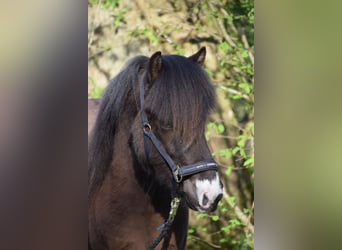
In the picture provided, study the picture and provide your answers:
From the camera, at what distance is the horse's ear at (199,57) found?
234cm

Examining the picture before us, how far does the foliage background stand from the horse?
13cm

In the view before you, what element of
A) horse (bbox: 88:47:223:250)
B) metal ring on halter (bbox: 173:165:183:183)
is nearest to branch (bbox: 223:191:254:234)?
horse (bbox: 88:47:223:250)

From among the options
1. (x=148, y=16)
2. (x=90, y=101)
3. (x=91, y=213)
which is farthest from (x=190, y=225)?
(x=148, y=16)

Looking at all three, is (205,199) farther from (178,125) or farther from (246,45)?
(246,45)

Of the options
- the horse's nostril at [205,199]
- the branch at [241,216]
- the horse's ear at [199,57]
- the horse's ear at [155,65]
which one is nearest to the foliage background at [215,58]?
the branch at [241,216]

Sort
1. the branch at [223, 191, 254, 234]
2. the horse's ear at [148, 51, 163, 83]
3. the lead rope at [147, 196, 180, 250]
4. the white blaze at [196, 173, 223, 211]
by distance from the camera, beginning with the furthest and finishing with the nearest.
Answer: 1. the branch at [223, 191, 254, 234]
2. the lead rope at [147, 196, 180, 250]
3. the horse's ear at [148, 51, 163, 83]
4. the white blaze at [196, 173, 223, 211]

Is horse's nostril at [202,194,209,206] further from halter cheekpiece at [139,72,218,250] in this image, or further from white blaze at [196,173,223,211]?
halter cheekpiece at [139,72,218,250]

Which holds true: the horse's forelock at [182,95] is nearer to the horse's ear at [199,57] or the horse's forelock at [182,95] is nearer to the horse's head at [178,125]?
the horse's head at [178,125]

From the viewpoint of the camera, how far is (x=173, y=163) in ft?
6.93

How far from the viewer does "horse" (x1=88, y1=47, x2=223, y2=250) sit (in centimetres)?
211

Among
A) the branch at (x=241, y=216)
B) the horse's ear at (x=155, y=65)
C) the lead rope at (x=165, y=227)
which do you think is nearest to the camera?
the horse's ear at (x=155, y=65)
